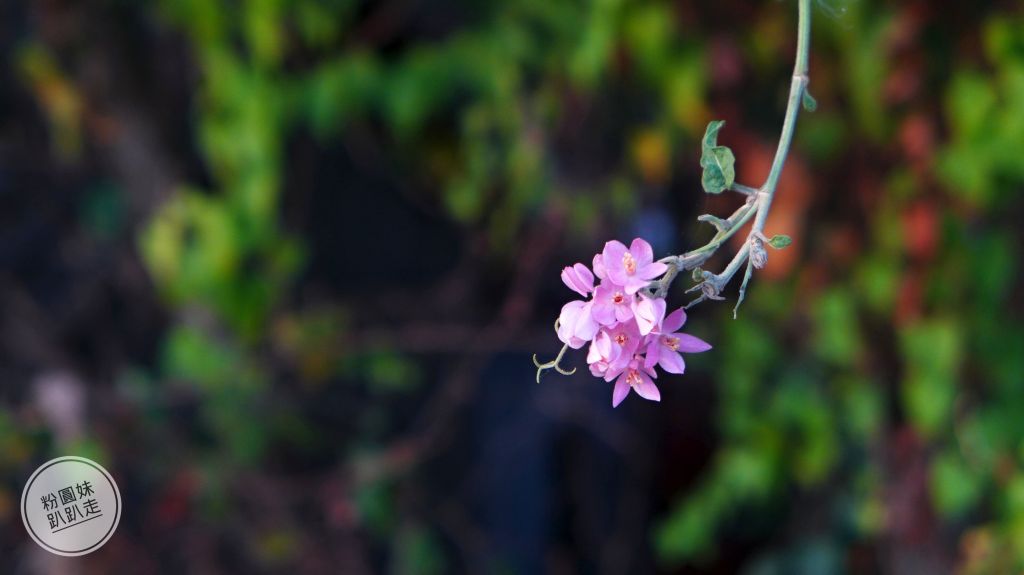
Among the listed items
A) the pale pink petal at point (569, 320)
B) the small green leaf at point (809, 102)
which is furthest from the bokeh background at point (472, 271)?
the pale pink petal at point (569, 320)

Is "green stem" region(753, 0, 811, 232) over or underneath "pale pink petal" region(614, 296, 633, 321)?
over

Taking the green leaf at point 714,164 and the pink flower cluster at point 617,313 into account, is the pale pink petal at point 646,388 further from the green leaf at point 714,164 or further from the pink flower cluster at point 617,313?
the green leaf at point 714,164

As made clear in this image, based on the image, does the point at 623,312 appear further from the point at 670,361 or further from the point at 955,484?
Result: the point at 955,484

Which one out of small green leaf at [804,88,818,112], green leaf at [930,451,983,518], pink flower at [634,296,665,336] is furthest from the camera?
green leaf at [930,451,983,518]

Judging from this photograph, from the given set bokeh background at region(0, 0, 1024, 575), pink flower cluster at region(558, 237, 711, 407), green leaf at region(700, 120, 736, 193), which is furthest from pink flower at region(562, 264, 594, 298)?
bokeh background at region(0, 0, 1024, 575)

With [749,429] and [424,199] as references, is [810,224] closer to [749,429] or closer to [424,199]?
[749,429]

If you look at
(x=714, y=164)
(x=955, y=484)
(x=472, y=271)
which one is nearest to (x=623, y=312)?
(x=714, y=164)

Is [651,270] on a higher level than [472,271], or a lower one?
lower

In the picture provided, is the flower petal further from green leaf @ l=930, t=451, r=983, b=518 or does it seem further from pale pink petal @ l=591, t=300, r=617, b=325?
green leaf @ l=930, t=451, r=983, b=518
